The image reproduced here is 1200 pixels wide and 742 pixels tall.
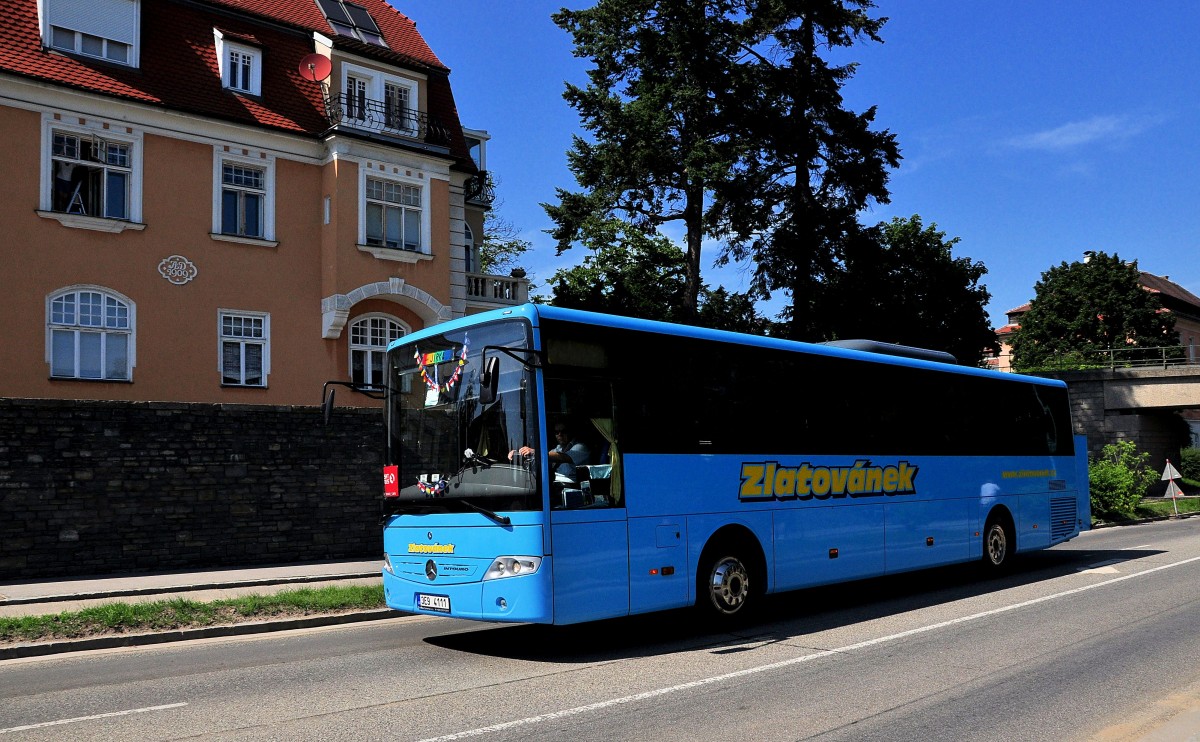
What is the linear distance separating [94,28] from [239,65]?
3277mm

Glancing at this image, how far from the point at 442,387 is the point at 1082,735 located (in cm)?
608

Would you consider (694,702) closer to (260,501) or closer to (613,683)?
(613,683)

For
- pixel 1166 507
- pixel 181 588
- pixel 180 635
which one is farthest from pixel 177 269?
pixel 1166 507

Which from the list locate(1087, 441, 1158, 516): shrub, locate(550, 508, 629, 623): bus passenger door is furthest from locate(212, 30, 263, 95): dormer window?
locate(1087, 441, 1158, 516): shrub

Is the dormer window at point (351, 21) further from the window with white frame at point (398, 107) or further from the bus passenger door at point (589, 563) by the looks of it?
the bus passenger door at point (589, 563)

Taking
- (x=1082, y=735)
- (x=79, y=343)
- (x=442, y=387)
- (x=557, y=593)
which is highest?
(x=79, y=343)

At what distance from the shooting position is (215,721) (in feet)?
22.9

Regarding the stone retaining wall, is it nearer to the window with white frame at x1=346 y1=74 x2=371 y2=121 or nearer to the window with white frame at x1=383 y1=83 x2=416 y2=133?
the window with white frame at x1=346 y1=74 x2=371 y2=121

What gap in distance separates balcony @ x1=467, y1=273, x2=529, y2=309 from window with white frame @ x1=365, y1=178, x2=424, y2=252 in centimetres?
229

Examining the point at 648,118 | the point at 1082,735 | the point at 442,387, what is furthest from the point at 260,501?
the point at 648,118

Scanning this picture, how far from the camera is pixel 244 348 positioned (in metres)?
23.0

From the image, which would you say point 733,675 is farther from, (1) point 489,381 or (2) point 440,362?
(2) point 440,362

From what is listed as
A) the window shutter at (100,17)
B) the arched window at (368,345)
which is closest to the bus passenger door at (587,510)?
the arched window at (368,345)

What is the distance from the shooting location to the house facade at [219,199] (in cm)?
2041
